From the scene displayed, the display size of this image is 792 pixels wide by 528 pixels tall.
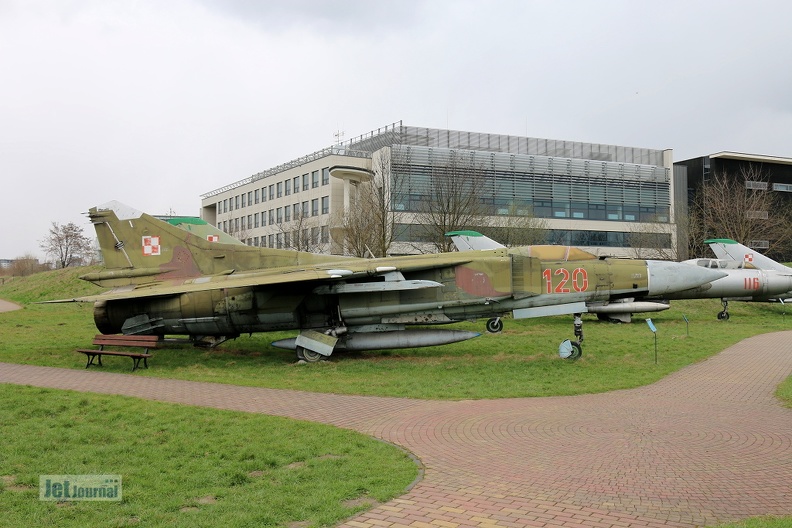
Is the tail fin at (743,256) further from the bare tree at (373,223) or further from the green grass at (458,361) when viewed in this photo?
the bare tree at (373,223)

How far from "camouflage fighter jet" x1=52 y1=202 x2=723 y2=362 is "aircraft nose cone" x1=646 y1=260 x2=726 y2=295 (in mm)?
27

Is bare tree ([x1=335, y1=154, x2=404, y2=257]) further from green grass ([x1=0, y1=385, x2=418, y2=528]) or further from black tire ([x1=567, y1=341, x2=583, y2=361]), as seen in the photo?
green grass ([x1=0, y1=385, x2=418, y2=528])

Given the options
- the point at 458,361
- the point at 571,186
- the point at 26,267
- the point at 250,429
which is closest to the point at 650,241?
Answer: the point at 571,186

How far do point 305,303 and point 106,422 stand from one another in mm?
7594

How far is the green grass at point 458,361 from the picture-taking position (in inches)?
450

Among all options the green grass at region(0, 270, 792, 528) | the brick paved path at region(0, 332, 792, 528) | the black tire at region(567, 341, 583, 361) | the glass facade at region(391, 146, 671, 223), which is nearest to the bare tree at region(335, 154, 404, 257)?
the green grass at region(0, 270, 792, 528)

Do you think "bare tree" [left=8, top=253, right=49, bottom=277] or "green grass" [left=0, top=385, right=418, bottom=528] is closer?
"green grass" [left=0, top=385, right=418, bottom=528]

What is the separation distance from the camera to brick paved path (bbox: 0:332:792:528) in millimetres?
5035

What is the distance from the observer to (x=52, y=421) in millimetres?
8016

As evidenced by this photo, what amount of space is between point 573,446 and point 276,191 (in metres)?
58.8

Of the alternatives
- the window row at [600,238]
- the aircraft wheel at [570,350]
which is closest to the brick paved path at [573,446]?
the aircraft wheel at [570,350]

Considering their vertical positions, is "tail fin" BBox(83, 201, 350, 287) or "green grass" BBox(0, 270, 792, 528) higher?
"tail fin" BBox(83, 201, 350, 287)

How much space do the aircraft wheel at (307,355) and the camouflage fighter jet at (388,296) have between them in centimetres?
3

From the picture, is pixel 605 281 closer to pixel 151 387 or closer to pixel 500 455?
pixel 500 455
